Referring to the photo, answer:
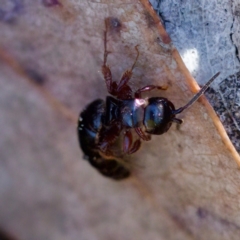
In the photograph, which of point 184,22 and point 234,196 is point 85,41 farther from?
point 234,196

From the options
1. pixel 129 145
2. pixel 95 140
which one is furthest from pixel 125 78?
pixel 95 140

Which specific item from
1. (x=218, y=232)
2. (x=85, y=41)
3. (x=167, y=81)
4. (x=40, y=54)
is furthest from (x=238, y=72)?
(x=40, y=54)

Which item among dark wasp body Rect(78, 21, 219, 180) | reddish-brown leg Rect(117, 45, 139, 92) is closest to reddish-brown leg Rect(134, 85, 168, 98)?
dark wasp body Rect(78, 21, 219, 180)

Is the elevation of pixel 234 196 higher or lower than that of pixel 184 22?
lower

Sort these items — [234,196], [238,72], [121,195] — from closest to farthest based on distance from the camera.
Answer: [238,72] < [234,196] < [121,195]

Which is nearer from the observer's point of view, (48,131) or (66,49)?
(66,49)

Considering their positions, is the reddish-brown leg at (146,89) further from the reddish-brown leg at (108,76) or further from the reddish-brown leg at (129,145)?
the reddish-brown leg at (129,145)
